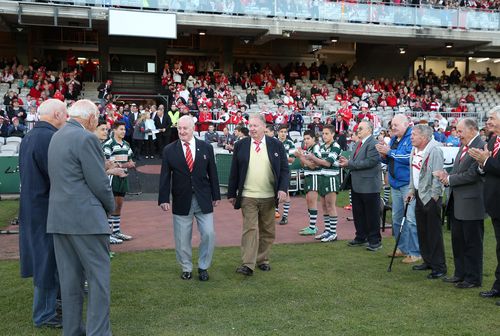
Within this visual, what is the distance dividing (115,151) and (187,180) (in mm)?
2249

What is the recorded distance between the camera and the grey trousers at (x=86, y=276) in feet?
14.7

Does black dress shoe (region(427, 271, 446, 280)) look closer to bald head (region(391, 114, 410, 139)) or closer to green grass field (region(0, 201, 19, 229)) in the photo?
bald head (region(391, 114, 410, 139))

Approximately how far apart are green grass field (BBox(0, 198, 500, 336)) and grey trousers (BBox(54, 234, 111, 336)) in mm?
590

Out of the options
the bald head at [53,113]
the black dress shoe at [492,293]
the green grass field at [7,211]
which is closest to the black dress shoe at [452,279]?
the black dress shoe at [492,293]

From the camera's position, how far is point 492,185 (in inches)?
231

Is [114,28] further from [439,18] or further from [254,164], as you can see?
[254,164]

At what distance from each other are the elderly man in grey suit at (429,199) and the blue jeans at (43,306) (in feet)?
14.5

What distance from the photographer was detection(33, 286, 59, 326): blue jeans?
5.26 metres

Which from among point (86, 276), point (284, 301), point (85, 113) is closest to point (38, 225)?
point (86, 276)

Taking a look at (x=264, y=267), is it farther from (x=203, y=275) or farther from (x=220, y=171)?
(x=220, y=171)

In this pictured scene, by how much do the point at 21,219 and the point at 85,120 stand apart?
4.23ft

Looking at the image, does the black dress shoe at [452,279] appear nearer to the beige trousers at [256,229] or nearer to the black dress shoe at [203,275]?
the beige trousers at [256,229]

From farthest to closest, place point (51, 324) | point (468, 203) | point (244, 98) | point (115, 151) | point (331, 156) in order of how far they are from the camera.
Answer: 1. point (244, 98)
2. point (331, 156)
3. point (115, 151)
4. point (468, 203)
5. point (51, 324)

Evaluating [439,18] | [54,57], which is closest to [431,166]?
[439,18]
